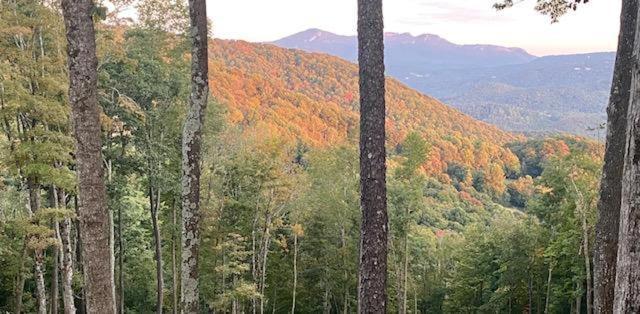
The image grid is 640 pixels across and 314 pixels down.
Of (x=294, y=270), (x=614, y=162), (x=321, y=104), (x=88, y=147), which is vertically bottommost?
(x=294, y=270)

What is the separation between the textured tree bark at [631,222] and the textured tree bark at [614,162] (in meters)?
2.10

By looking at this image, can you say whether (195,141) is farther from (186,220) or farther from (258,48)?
(258,48)

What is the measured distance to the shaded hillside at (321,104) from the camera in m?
57.4

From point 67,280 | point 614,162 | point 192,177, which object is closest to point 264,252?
point 67,280

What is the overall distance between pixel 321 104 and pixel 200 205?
5787 cm

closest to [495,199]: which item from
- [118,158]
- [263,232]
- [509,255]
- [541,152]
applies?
[541,152]

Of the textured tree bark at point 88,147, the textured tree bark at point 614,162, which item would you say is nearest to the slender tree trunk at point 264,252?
the textured tree bark at point 88,147

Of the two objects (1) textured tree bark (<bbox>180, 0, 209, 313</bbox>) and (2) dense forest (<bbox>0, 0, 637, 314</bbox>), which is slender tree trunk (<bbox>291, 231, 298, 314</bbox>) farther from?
(1) textured tree bark (<bbox>180, 0, 209, 313</bbox>)

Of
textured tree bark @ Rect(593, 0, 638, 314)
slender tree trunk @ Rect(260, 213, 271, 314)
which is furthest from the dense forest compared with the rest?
textured tree bark @ Rect(593, 0, 638, 314)

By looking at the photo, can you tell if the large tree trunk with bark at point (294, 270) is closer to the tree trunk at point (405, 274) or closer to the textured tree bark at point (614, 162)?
the tree trunk at point (405, 274)

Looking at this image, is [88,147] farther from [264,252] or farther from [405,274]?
[405,274]

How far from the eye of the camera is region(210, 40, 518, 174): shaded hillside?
57406 millimetres

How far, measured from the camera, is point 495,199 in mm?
70125

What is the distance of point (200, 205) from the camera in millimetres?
15273
